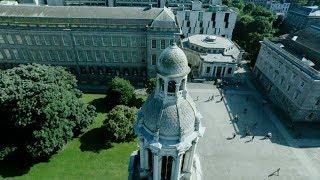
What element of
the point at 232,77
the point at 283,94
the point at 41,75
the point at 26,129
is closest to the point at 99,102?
the point at 41,75

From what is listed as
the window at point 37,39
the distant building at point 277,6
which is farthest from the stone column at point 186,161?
the distant building at point 277,6

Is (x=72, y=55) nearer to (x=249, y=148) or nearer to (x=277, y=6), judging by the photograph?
(x=249, y=148)

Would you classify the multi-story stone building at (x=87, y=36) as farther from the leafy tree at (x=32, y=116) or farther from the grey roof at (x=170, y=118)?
the grey roof at (x=170, y=118)

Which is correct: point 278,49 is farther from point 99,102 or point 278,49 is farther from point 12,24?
point 12,24

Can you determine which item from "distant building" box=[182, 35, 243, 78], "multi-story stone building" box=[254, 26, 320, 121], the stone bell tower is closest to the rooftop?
"distant building" box=[182, 35, 243, 78]

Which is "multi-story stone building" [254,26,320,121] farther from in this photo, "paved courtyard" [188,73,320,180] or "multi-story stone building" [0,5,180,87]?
"multi-story stone building" [0,5,180,87]

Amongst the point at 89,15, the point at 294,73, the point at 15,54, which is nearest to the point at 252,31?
the point at 294,73
